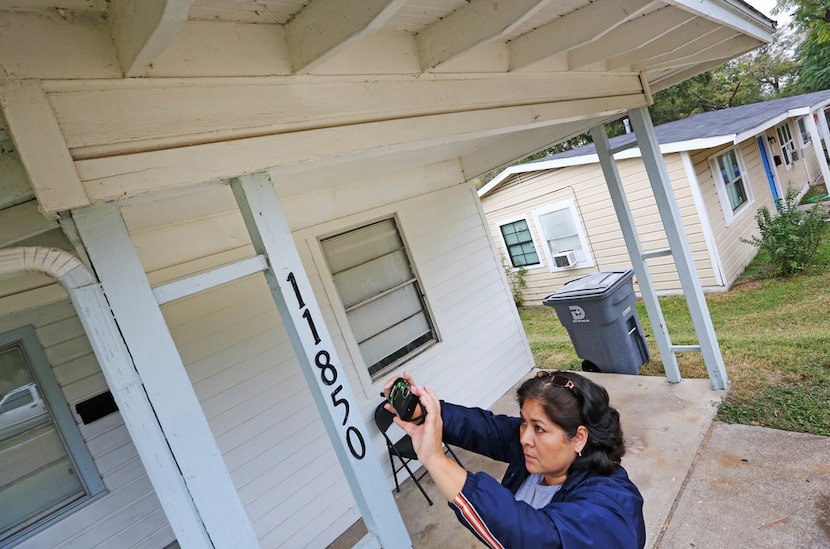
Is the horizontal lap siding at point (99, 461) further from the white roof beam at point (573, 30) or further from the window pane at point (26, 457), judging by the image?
the white roof beam at point (573, 30)

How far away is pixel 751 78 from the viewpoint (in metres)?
27.0

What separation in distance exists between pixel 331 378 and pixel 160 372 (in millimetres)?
512

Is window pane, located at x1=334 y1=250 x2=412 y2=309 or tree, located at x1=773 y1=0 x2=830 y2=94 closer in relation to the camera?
window pane, located at x1=334 y1=250 x2=412 y2=309

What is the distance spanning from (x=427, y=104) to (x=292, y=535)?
3.24 metres

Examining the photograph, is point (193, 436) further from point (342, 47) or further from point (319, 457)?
point (319, 457)

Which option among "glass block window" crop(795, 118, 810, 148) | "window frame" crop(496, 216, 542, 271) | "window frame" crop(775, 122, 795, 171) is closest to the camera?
"window frame" crop(496, 216, 542, 271)

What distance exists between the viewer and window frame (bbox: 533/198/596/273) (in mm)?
8898

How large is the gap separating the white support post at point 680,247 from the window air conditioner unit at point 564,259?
527 cm

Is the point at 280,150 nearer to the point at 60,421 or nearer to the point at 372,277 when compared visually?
the point at 60,421

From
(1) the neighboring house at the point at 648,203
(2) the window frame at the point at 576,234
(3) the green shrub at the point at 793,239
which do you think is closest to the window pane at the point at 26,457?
(1) the neighboring house at the point at 648,203

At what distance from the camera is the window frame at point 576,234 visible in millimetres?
8898

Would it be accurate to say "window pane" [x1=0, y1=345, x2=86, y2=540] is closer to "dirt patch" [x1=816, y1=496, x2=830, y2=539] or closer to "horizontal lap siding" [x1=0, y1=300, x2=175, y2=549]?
"horizontal lap siding" [x1=0, y1=300, x2=175, y2=549]

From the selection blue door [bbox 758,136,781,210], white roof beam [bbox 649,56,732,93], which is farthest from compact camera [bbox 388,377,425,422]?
blue door [bbox 758,136,781,210]

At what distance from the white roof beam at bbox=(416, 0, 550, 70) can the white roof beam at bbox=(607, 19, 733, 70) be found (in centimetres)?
193
